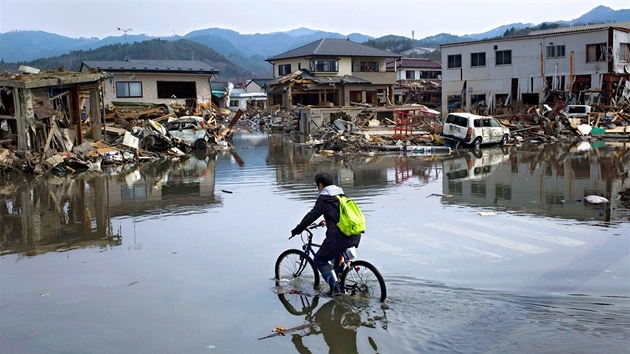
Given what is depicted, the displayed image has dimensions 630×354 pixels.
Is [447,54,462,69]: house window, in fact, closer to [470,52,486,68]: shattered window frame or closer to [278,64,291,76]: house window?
[470,52,486,68]: shattered window frame

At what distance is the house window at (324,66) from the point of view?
55500 mm

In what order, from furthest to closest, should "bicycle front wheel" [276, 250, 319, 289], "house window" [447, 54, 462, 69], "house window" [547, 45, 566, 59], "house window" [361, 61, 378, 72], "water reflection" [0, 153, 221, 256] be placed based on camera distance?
"house window" [361, 61, 378, 72]
"house window" [447, 54, 462, 69]
"house window" [547, 45, 566, 59]
"water reflection" [0, 153, 221, 256]
"bicycle front wheel" [276, 250, 319, 289]

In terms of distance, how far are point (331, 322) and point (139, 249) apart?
4.87 meters

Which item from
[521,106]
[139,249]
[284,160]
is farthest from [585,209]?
[521,106]

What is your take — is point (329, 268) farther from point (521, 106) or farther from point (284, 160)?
point (521, 106)

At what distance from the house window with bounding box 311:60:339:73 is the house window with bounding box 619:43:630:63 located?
954 inches

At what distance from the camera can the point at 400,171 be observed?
811 inches

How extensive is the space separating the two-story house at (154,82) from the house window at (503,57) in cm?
2190

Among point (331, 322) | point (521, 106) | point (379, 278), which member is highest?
point (521, 106)

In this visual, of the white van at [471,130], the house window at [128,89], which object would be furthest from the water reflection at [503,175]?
the house window at [128,89]

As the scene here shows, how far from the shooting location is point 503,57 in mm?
45531

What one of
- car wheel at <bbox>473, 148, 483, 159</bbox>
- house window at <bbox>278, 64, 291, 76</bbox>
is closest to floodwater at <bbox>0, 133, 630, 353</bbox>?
car wheel at <bbox>473, 148, 483, 159</bbox>

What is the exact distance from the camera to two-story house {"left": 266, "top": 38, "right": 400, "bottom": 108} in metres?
52.1

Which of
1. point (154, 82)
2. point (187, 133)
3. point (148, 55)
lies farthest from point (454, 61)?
point (148, 55)
